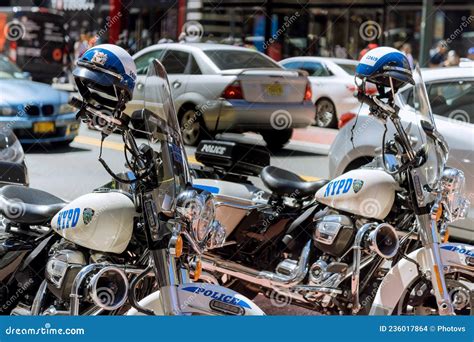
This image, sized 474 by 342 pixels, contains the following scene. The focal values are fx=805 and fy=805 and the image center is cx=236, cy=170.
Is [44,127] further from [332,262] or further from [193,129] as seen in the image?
[332,262]

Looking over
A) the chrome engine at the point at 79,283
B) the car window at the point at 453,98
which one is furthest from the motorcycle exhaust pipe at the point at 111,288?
the car window at the point at 453,98

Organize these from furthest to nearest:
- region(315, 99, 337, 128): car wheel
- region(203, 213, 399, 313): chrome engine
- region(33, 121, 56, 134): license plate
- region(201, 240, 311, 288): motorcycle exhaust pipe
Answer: region(315, 99, 337, 128): car wheel, region(33, 121, 56, 134): license plate, region(201, 240, 311, 288): motorcycle exhaust pipe, region(203, 213, 399, 313): chrome engine

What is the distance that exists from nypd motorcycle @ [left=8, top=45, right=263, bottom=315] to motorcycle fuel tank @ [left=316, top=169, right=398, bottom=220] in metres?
1.11

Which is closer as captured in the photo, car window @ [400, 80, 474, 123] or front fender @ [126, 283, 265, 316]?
front fender @ [126, 283, 265, 316]

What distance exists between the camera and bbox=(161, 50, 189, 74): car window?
239 inches

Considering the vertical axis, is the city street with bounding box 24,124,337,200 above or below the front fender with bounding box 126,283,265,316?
above

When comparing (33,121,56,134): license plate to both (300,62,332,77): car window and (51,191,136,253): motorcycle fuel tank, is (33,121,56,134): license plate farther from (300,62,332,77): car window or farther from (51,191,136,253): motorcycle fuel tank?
(300,62,332,77): car window

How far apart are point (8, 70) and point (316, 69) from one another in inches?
119

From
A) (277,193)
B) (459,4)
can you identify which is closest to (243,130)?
(277,193)

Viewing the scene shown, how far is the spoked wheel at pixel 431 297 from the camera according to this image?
4035 mm

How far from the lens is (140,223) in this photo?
11.4 ft

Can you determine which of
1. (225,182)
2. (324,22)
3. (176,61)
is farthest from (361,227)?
(324,22)

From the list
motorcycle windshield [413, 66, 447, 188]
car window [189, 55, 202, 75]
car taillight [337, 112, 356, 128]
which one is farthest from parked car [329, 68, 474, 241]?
motorcycle windshield [413, 66, 447, 188]

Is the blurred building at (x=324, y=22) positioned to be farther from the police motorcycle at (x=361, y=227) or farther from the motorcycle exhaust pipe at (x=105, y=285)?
the motorcycle exhaust pipe at (x=105, y=285)
